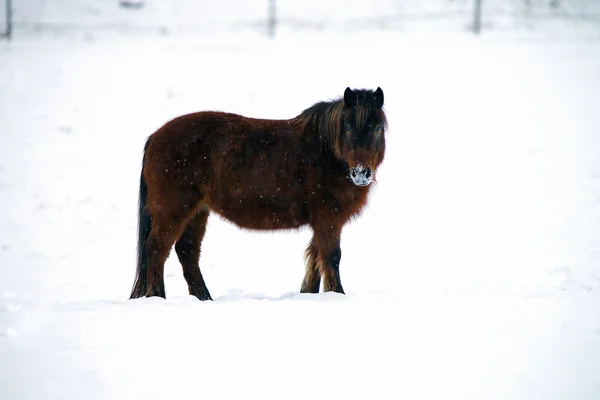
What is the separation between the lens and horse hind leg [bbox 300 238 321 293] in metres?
6.18

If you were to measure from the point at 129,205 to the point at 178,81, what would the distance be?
438 cm

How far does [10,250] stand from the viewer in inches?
341

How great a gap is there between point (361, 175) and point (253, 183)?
3.69ft

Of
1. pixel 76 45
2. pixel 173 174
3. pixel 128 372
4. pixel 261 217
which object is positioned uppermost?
pixel 76 45

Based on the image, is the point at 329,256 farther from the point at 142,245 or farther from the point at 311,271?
the point at 142,245

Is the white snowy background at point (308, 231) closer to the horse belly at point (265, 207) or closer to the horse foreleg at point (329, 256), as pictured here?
the horse foreleg at point (329, 256)

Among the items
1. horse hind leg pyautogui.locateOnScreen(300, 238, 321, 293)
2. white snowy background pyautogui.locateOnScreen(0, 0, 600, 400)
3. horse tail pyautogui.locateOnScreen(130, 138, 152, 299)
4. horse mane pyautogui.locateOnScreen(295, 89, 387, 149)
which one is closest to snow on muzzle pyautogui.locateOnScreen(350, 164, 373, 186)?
horse mane pyautogui.locateOnScreen(295, 89, 387, 149)

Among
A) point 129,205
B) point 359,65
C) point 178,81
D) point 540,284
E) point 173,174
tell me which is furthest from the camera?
point 359,65

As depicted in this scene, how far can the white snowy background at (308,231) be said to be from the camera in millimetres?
4082

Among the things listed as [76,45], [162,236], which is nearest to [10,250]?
[162,236]

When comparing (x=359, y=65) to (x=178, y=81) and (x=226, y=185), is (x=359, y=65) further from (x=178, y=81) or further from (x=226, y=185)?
(x=226, y=185)

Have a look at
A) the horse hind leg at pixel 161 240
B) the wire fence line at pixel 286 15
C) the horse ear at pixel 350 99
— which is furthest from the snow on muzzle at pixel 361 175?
the wire fence line at pixel 286 15

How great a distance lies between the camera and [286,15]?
20906 mm

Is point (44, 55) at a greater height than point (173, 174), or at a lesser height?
greater
